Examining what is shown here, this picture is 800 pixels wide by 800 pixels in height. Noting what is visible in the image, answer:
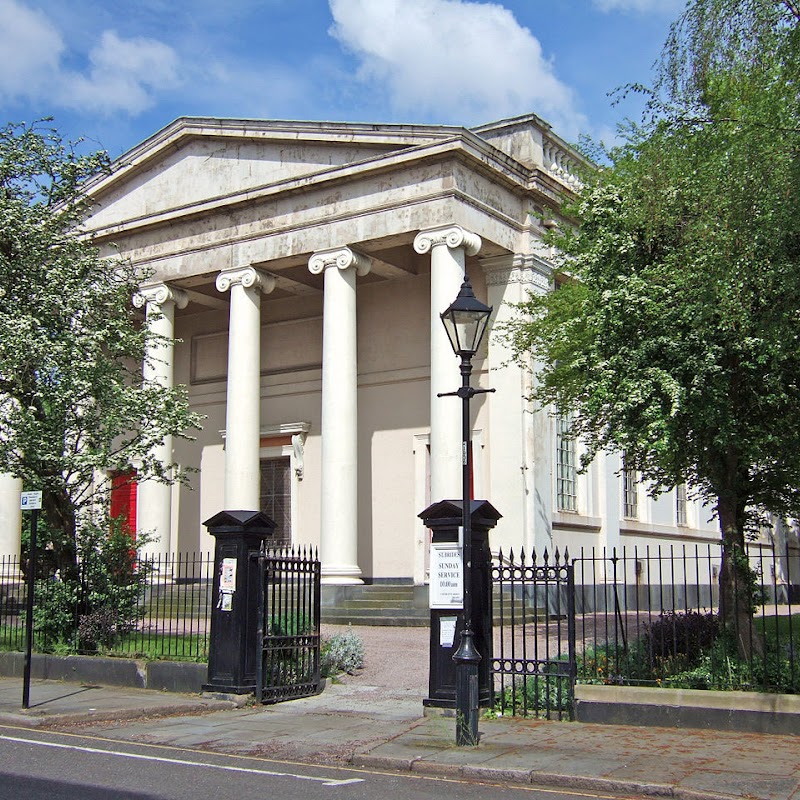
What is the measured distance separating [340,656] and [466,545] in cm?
527

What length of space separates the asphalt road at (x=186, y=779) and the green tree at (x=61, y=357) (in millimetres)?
6723

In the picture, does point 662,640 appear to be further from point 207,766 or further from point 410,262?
point 410,262

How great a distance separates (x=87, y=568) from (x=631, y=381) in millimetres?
8999

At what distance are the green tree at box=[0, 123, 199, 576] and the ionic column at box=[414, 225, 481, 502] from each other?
5.64 meters

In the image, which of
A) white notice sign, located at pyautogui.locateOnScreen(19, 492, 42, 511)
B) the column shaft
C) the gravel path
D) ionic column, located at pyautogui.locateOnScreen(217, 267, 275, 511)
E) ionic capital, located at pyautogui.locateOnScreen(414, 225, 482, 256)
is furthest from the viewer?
the column shaft

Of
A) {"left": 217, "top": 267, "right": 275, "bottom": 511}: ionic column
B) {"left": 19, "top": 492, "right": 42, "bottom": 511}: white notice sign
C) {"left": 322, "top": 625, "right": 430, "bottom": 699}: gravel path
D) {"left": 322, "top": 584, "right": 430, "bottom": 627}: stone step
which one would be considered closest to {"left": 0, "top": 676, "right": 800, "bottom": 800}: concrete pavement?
{"left": 322, "top": 625, "right": 430, "bottom": 699}: gravel path

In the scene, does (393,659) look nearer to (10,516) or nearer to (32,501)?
(32,501)

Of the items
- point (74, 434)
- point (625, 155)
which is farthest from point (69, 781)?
point (625, 155)

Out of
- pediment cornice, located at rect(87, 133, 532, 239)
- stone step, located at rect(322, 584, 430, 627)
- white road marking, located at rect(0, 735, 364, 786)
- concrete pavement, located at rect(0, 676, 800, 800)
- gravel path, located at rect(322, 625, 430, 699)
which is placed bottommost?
white road marking, located at rect(0, 735, 364, 786)

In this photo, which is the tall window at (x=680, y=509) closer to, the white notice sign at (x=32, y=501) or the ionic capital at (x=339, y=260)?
the ionic capital at (x=339, y=260)

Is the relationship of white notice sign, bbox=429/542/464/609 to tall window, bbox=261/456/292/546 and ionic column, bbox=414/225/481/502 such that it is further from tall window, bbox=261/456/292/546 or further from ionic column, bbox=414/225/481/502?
tall window, bbox=261/456/292/546

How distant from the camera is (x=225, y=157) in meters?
26.1

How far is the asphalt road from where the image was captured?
778 centimetres

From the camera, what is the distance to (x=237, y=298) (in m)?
25.1
